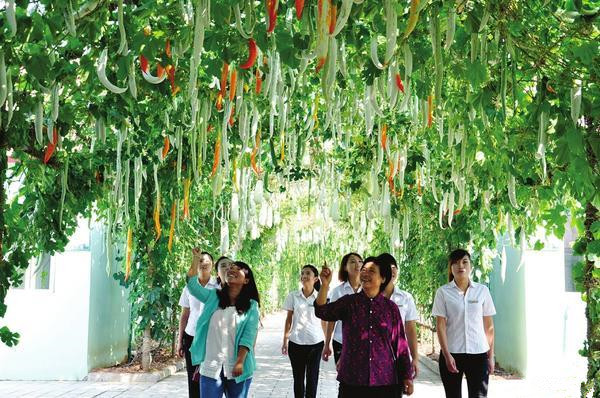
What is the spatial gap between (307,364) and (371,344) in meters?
2.10

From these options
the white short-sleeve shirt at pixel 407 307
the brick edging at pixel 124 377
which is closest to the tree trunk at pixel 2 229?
the white short-sleeve shirt at pixel 407 307

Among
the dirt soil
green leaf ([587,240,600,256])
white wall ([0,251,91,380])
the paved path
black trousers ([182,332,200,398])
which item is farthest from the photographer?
the dirt soil

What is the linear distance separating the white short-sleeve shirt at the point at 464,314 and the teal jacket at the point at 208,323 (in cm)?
124

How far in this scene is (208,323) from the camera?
13.8ft

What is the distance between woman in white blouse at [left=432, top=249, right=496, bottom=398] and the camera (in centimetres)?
468

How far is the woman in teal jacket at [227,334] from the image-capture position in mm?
4051

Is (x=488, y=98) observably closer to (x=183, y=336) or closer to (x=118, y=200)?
(x=118, y=200)

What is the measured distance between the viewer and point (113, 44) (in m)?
3.38

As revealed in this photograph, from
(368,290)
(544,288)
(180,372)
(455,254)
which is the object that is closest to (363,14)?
(368,290)

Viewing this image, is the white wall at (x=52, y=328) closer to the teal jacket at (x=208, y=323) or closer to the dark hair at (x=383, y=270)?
the teal jacket at (x=208, y=323)

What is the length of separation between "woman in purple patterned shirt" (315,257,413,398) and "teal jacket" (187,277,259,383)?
0.46 m

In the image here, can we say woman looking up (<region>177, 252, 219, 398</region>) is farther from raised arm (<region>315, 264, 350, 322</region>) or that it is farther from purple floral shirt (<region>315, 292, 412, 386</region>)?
purple floral shirt (<region>315, 292, 412, 386</region>)

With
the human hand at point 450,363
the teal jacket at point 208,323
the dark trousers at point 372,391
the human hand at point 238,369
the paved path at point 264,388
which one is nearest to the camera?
the dark trousers at point 372,391

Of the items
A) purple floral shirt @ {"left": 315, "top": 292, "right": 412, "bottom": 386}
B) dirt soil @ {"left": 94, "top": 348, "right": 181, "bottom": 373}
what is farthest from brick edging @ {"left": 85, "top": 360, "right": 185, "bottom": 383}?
purple floral shirt @ {"left": 315, "top": 292, "right": 412, "bottom": 386}
